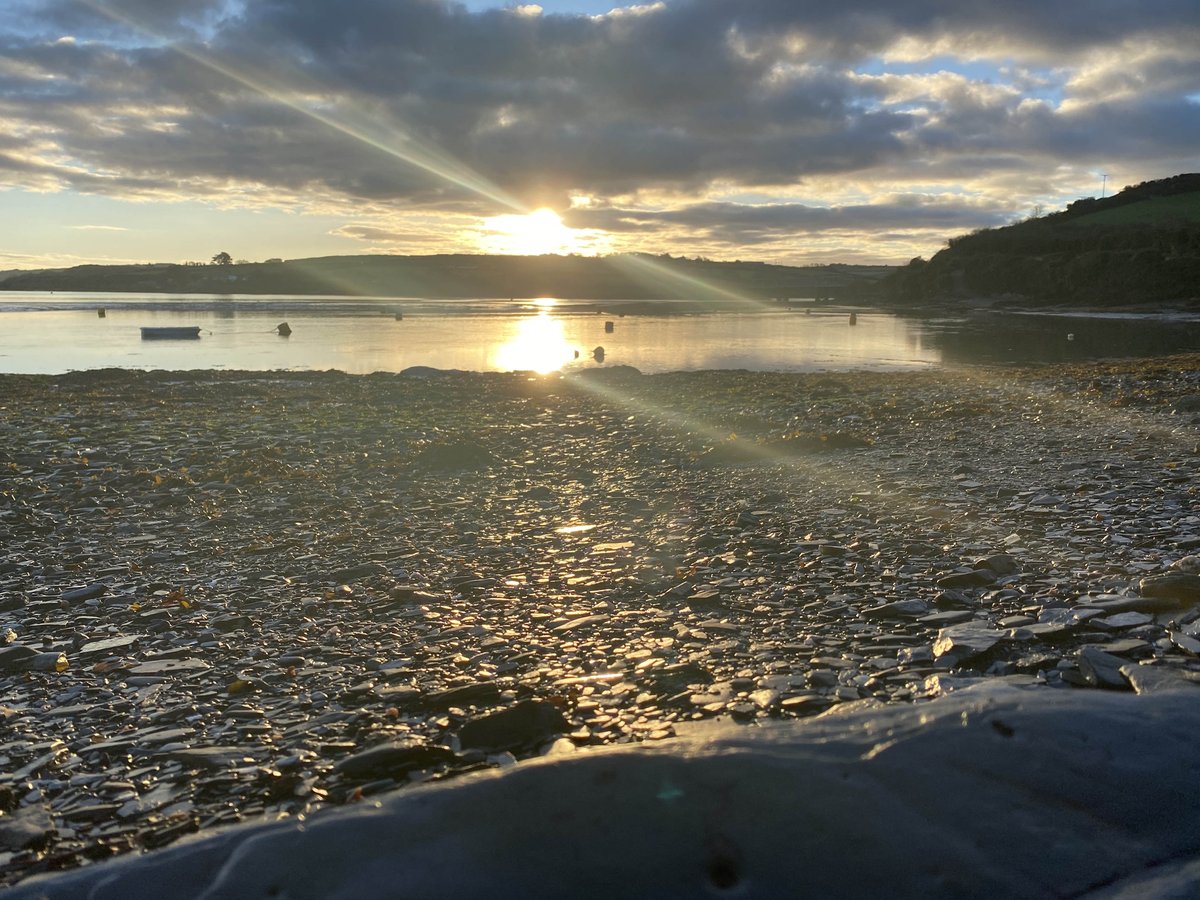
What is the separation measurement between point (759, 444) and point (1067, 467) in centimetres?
414

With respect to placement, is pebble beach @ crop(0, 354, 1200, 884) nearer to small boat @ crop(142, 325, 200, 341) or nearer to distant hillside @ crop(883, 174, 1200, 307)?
small boat @ crop(142, 325, 200, 341)

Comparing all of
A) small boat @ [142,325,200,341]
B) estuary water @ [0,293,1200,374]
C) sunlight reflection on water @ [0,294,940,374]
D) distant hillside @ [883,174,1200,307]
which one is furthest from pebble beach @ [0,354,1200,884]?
distant hillside @ [883,174,1200,307]

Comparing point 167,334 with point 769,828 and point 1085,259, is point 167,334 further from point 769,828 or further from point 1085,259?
point 1085,259

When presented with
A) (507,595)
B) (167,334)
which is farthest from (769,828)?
(167,334)

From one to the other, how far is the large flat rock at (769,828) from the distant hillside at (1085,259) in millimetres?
95303

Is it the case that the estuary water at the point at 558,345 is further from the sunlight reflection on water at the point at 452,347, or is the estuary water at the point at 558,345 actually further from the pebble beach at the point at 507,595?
the pebble beach at the point at 507,595

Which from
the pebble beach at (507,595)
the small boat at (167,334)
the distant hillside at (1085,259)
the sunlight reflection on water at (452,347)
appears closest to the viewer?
the pebble beach at (507,595)

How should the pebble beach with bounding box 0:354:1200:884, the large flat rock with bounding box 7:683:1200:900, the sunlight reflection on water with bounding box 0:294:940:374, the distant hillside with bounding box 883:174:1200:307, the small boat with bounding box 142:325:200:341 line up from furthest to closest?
1. the distant hillside with bounding box 883:174:1200:307
2. the small boat with bounding box 142:325:200:341
3. the sunlight reflection on water with bounding box 0:294:940:374
4. the pebble beach with bounding box 0:354:1200:884
5. the large flat rock with bounding box 7:683:1200:900

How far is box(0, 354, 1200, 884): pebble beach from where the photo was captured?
4141 mm

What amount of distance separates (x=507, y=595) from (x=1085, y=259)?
111783mm

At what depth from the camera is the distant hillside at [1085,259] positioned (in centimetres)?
8925

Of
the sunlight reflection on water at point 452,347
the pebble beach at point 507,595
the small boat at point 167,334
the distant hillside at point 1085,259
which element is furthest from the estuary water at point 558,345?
the distant hillside at point 1085,259

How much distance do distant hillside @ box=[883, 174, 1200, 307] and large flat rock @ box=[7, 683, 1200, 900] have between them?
95.3 m

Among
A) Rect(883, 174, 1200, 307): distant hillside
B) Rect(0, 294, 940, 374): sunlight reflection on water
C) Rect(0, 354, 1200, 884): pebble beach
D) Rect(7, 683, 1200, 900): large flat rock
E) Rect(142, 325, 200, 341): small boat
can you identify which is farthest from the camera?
Rect(883, 174, 1200, 307): distant hillside
